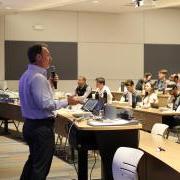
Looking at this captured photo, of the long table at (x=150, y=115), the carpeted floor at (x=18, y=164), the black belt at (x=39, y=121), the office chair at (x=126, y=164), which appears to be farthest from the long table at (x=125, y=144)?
the long table at (x=150, y=115)

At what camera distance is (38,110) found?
3.98 m

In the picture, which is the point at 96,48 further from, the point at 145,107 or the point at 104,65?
the point at 145,107

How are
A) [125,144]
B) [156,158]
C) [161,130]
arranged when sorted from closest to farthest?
[156,158], [125,144], [161,130]

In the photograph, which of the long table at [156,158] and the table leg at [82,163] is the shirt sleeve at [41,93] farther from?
the long table at [156,158]

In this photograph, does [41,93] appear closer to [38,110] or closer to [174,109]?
[38,110]

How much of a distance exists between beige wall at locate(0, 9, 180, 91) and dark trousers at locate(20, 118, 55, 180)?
995 centimetres

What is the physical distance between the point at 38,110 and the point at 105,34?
36.3 ft

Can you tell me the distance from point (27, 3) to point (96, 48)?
4067 mm

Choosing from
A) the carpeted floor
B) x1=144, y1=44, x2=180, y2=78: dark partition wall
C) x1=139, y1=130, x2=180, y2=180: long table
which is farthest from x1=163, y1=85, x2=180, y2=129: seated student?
x1=144, y1=44, x2=180, y2=78: dark partition wall

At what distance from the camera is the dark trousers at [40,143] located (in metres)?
3.99

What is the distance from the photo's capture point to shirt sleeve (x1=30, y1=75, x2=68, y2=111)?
12.8 feet

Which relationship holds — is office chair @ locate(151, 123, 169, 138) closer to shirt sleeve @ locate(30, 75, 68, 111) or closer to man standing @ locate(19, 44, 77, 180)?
man standing @ locate(19, 44, 77, 180)

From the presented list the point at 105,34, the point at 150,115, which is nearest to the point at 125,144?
the point at 150,115

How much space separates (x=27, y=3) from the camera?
36.8 feet
